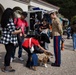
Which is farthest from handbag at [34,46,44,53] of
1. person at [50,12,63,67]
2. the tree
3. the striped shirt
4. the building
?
the tree

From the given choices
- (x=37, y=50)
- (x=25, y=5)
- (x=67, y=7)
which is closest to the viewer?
(x=37, y=50)

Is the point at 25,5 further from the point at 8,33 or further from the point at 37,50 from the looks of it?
the point at 8,33

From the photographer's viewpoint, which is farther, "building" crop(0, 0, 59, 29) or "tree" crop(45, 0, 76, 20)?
"tree" crop(45, 0, 76, 20)

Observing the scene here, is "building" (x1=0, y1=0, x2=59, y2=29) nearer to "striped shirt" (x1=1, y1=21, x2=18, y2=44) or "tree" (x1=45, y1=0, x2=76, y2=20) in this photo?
"tree" (x1=45, y1=0, x2=76, y2=20)

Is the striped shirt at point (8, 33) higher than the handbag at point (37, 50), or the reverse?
the striped shirt at point (8, 33)

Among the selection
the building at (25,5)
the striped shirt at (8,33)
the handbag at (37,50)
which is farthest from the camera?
the building at (25,5)

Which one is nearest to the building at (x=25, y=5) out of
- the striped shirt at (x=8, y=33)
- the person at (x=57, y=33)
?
the person at (x=57, y=33)

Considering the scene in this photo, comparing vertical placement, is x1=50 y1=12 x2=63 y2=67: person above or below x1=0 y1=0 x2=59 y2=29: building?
below

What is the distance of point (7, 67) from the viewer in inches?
274

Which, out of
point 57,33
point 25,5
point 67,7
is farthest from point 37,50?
point 67,7

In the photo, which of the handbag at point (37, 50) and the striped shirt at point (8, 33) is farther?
the handbag at point (37, 50)

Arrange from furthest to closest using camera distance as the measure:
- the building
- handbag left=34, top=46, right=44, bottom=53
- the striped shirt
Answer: the building → handbag left=34, top=46, right=44, bottom=53 → the striped shirt

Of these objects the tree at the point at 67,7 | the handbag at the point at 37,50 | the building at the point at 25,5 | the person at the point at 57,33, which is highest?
the tree at the point at 67,7

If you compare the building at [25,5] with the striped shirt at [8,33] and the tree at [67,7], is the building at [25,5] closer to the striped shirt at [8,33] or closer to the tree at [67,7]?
the tree at [67,7]
